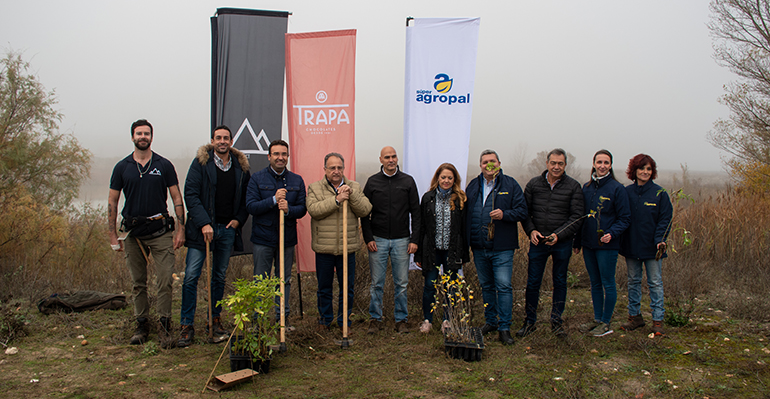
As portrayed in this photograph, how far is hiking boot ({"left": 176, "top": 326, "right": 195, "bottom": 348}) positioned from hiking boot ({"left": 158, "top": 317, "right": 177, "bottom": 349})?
0.06 meters

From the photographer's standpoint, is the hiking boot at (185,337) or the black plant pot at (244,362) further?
the hiking boot at (185,337)

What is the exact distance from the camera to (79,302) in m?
5.45

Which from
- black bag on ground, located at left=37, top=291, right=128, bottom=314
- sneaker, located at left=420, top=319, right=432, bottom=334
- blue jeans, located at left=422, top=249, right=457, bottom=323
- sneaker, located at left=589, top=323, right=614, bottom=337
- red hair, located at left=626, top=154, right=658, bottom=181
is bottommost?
black bag on ground, located at left=37, top=291, right=128, bottom=314

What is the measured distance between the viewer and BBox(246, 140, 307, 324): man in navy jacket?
4.32m

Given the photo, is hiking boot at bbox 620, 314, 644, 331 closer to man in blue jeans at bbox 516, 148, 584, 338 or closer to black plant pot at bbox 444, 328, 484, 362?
man in blue jeans at bbox 516, 148, 584, 338

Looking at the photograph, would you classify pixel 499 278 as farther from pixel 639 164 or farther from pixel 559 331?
pixel 639 164

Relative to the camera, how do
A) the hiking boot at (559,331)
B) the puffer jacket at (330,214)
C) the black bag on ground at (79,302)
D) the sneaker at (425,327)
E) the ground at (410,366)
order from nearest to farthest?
the ground at (410,366) → the hiking boot at (559,331) → the puffer jacket at (330,214) → the sneaker at (425,327) → the black bag on ground at (79,302)

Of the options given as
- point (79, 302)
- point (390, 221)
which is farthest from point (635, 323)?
point (79, 302)

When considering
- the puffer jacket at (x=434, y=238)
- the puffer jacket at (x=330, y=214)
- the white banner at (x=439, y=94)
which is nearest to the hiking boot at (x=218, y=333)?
the puffer jacket at (x=330, y=214)

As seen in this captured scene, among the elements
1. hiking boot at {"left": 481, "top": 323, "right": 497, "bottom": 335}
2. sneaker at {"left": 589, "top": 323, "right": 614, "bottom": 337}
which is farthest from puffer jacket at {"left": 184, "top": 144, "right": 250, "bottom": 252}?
sneaker at {"left": 589, "top": 323, "right": 614, "bottom": 337}

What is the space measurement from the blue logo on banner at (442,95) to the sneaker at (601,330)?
3110 mm

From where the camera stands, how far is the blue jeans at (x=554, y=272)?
418 cm

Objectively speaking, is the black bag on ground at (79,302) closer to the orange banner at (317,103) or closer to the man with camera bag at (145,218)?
the man with camera bag at (145,218)

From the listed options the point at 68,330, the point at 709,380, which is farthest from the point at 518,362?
the point at 68,330
